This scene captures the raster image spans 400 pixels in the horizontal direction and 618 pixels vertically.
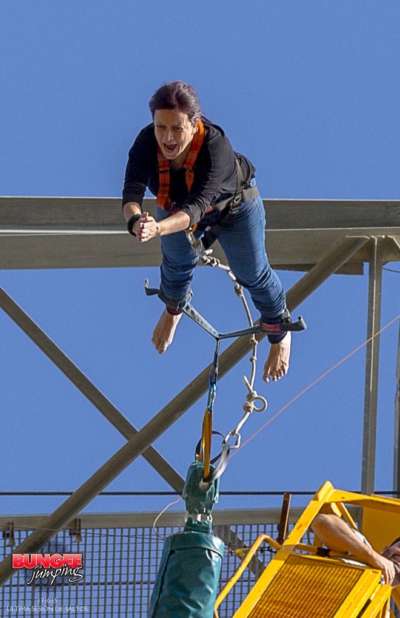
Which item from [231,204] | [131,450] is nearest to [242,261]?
[231,204]

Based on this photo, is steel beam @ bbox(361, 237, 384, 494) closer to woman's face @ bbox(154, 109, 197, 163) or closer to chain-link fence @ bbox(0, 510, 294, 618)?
chain-link fence @ bbox(0, 510, 294, 618)

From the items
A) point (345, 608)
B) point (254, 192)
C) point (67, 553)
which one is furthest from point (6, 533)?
point (254, 192)

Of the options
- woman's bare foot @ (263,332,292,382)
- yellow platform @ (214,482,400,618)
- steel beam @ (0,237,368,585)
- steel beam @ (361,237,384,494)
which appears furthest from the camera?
steel beam @ (361,237,384,494)

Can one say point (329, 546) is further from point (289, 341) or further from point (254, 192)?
point (254, 192)

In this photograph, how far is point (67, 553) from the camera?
393 inches

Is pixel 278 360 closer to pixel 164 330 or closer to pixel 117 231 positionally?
pixel 164 330

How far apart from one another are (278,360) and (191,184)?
2.10m

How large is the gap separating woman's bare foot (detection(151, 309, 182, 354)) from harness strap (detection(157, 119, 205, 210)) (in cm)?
140

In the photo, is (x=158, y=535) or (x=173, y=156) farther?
(x=158, y=535)

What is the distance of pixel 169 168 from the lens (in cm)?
666

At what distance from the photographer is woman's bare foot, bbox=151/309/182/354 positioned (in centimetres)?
806

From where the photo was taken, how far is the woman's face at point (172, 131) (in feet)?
20.7

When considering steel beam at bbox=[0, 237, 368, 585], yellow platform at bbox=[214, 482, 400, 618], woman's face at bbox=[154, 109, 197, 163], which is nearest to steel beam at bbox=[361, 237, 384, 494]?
steel beam at bbox=[0, 237, 368, 585]

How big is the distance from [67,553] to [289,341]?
295cm
